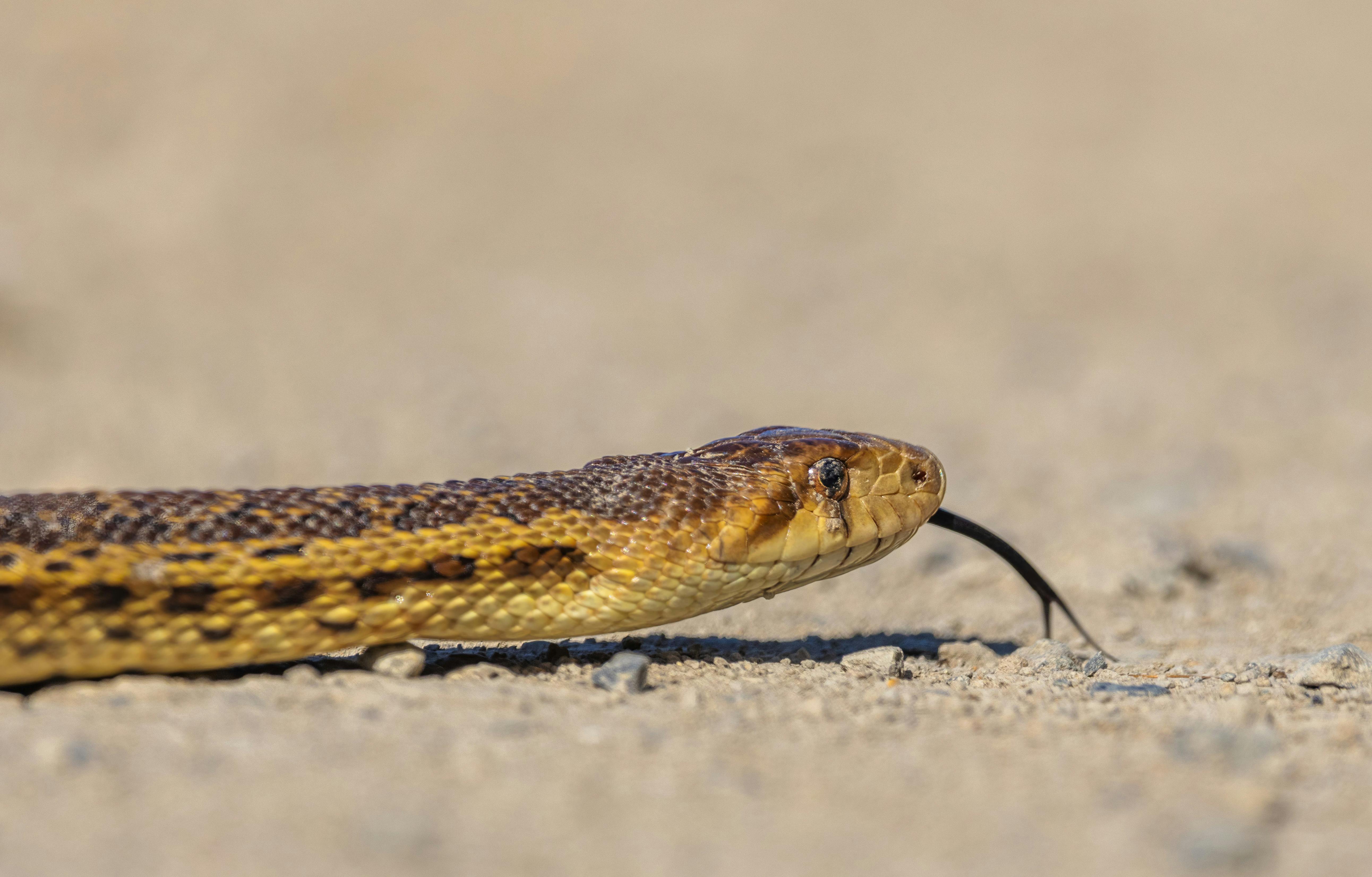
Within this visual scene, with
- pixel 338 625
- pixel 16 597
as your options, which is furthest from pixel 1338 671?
pixel 16 597

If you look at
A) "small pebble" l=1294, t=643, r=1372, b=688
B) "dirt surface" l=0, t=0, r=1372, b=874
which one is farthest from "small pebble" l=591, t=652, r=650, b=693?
"small pebble" l=1294, t=643, r=1372, b=688

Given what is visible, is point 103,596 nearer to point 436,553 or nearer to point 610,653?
point 436,553

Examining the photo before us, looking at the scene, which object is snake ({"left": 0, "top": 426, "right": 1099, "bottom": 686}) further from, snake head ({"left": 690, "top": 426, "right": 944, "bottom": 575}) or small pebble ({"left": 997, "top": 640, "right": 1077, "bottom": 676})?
small pebble ({"left": 997, "top": 640, "right": 1077, "bottom": 676})

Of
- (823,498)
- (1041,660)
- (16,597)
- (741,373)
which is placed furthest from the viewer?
(741,373)

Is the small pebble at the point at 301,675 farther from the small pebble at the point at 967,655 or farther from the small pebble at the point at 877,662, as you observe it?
the small pebble at the point at 967,655

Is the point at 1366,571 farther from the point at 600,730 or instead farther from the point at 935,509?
the point at 600,730

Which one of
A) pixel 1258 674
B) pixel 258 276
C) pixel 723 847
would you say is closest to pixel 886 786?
pixel 723 847
